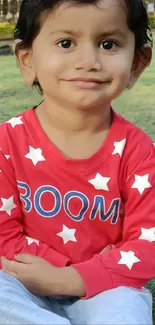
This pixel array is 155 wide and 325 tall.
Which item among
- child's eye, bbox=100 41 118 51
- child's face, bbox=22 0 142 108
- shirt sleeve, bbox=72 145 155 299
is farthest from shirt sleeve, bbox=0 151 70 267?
child's eye, bbox=100 41 118 51

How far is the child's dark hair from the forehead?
0.01 metres

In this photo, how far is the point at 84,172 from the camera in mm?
1482

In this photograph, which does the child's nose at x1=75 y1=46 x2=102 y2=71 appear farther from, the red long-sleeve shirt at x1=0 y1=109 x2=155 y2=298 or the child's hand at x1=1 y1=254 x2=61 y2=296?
the child's hand at x1=1 y1=254 x2=61 y2=296

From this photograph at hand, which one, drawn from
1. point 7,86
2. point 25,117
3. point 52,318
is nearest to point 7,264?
point 52,318

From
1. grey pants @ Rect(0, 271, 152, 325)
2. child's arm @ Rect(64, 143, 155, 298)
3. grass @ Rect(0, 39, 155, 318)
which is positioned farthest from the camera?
grass @ Rect(0, 39, 155, 318)

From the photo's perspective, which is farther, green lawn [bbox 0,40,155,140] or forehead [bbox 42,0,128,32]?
green lawn [bbox 0,40,155,140]

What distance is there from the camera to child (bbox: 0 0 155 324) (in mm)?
1380

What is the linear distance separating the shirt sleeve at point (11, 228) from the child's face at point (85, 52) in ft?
0.73

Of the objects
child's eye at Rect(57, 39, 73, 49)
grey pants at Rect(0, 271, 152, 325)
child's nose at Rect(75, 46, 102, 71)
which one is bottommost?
grey pants at Rect(0, 271, 152, 325)

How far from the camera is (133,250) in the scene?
4.71ft

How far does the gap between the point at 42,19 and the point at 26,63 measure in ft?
0.47

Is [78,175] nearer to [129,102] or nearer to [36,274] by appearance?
[36,274]

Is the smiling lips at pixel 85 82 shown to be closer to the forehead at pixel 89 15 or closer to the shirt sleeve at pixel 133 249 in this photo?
the forehead at pixel 89 15

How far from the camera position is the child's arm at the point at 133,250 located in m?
1.42
